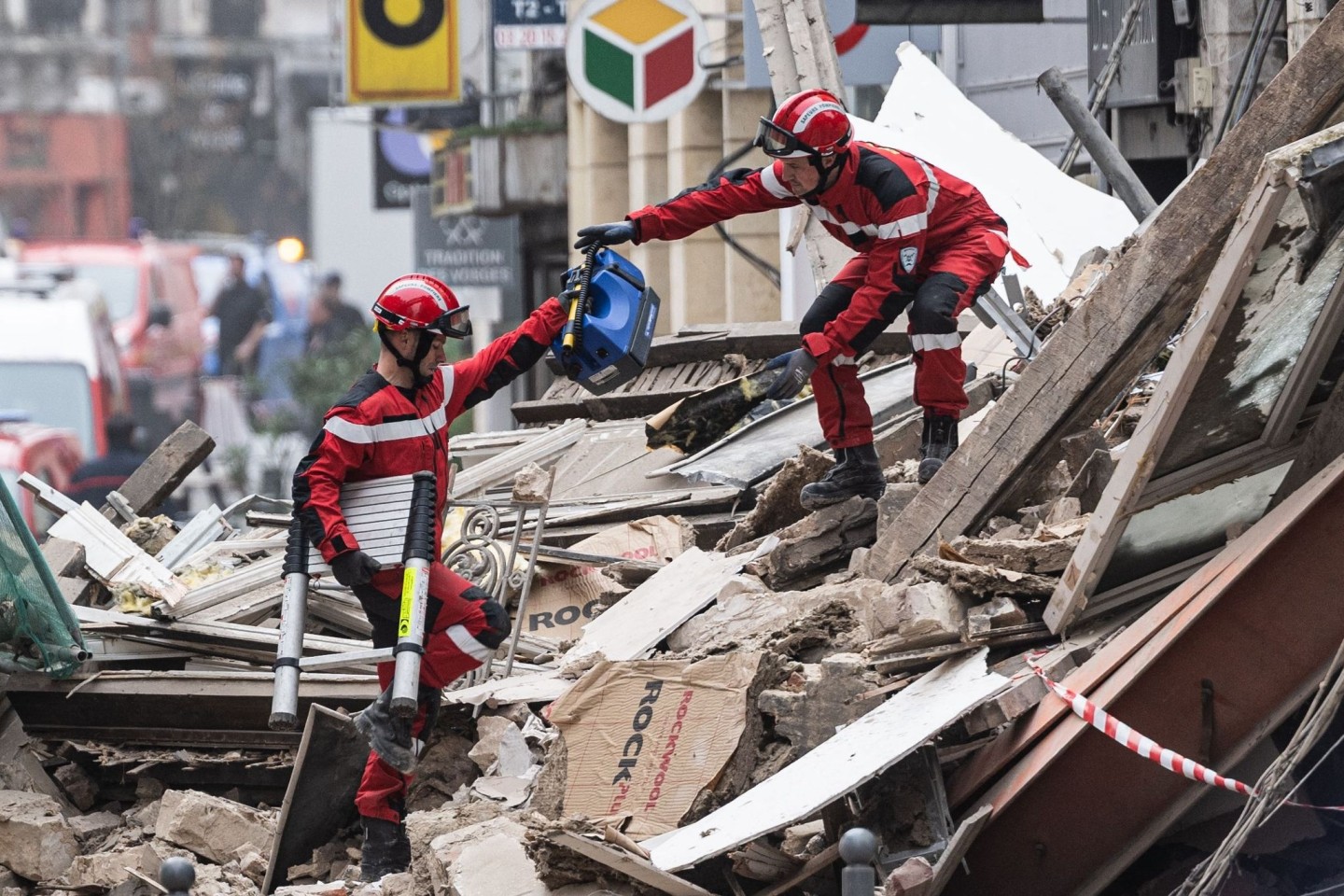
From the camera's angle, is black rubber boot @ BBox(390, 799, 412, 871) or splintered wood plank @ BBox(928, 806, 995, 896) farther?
black rubber boot @ BBox(390, 799, 412, 871)

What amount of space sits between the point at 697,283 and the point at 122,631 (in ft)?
44.0

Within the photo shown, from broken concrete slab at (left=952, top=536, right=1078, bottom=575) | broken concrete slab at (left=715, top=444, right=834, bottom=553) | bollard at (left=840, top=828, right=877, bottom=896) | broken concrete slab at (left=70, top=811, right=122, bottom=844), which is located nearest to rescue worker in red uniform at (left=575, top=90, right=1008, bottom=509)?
broken concrete slab at (left=715, top=444, right=834, bottom=553)

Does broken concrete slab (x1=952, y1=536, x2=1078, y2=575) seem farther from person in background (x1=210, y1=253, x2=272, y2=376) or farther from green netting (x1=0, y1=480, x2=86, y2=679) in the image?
person in background (x1=210, y1=253, x2=272, y2=376)

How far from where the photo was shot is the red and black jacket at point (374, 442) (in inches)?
261

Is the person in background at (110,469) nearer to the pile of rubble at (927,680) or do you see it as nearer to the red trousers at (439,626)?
the pile of rubble at (927,680)

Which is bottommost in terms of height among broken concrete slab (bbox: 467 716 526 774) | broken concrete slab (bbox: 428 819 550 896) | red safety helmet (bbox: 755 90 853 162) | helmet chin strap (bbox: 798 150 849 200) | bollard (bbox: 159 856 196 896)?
broken concrete slab (bbox: 467 716 526 774)

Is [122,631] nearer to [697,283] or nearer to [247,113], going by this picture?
[697,283]

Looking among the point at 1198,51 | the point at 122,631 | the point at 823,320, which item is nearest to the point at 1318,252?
the point at 823,320

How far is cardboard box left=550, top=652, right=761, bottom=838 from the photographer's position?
6.05 meters

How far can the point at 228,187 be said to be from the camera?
5009 cm

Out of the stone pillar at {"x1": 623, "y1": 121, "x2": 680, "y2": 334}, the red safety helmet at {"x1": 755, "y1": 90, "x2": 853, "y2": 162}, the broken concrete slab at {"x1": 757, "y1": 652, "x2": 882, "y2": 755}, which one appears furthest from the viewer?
the stone pillar at {"x1": 623, "y1": 121, "x2": 680, "y2": 334}

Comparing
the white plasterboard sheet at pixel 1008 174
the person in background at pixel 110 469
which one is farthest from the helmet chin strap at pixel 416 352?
the person in background at pixel 110 469

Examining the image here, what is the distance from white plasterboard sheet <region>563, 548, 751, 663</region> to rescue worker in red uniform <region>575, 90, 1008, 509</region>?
0.51 meters

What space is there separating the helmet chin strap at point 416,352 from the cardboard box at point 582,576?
234 cm
